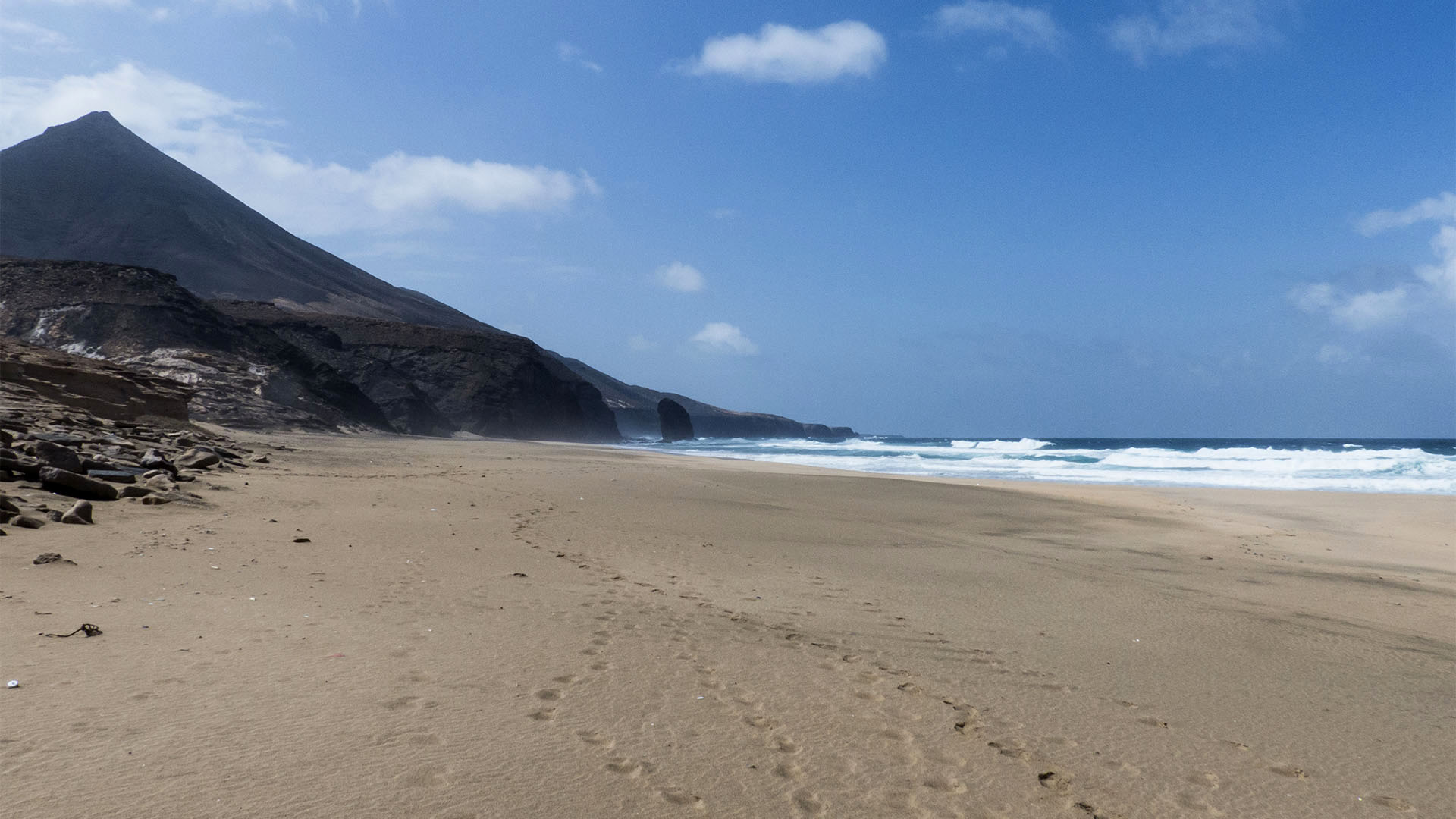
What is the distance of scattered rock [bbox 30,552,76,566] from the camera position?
5.01 m

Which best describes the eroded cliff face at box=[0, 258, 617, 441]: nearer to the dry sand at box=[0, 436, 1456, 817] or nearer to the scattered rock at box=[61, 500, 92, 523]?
the scattered rock at box=[61, 500, 92, 523]

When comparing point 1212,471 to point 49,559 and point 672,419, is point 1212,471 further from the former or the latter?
point 672,419

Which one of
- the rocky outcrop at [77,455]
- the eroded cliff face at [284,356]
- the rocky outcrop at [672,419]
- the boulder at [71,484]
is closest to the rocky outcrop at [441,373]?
the eroded cliff face at [284,356]

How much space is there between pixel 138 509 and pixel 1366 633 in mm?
10795

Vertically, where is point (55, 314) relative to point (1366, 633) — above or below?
above

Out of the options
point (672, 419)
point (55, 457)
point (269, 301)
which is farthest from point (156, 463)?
Answer: point (672, 419)

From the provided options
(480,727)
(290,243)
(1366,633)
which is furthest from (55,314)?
(290,243)

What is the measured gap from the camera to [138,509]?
23.8 ft

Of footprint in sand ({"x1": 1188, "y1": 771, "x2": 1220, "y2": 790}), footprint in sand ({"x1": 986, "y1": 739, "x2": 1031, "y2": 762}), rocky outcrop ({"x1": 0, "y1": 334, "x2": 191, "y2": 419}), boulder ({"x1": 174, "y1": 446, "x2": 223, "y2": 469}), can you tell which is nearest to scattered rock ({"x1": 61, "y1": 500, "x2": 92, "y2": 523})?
boulder ({"x1": 174, "y1": 446, "x2": 223, "y2": 469})

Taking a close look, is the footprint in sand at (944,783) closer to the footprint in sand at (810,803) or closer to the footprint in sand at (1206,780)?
the footprint in sand at (810,803)

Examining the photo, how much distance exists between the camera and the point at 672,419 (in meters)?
93.0

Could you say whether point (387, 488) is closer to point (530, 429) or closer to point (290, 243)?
point (530, 429)

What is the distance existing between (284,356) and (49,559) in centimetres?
3944

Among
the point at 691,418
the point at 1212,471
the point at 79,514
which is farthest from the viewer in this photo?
the point at 691,418
